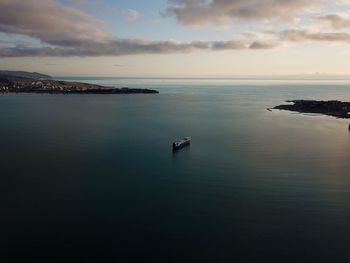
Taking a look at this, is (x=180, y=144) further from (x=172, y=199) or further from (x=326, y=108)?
(x=326, y=108)

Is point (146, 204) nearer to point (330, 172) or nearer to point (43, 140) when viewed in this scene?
point (330, 172)

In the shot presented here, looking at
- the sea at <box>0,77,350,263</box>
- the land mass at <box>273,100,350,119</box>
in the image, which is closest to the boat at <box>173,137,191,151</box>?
the sea at <box>0,77,350,263</box>

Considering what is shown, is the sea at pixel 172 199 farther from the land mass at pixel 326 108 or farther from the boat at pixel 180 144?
the land mass at pixel 326 108

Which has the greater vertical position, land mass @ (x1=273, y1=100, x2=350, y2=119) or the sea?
land mass @ (x1=273, y1=100, x2=350, y2=119)

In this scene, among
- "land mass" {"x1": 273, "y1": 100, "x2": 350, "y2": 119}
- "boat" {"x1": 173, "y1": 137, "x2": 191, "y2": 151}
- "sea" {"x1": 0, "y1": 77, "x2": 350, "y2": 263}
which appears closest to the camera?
"sea" {"x1": 0, "y1": 77, "x2": 350, "y2": 263}

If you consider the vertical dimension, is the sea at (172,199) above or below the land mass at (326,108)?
below

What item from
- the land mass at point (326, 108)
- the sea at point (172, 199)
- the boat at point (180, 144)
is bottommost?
the sea at point (172, 199)

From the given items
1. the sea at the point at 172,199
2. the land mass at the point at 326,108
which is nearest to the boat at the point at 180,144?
the sea at the point at 172,199

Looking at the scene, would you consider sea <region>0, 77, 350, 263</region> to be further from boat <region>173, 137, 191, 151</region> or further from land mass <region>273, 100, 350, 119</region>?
land mass <region>273, 100, 350, 119</region>

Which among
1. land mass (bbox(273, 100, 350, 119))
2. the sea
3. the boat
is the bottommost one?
the sea
